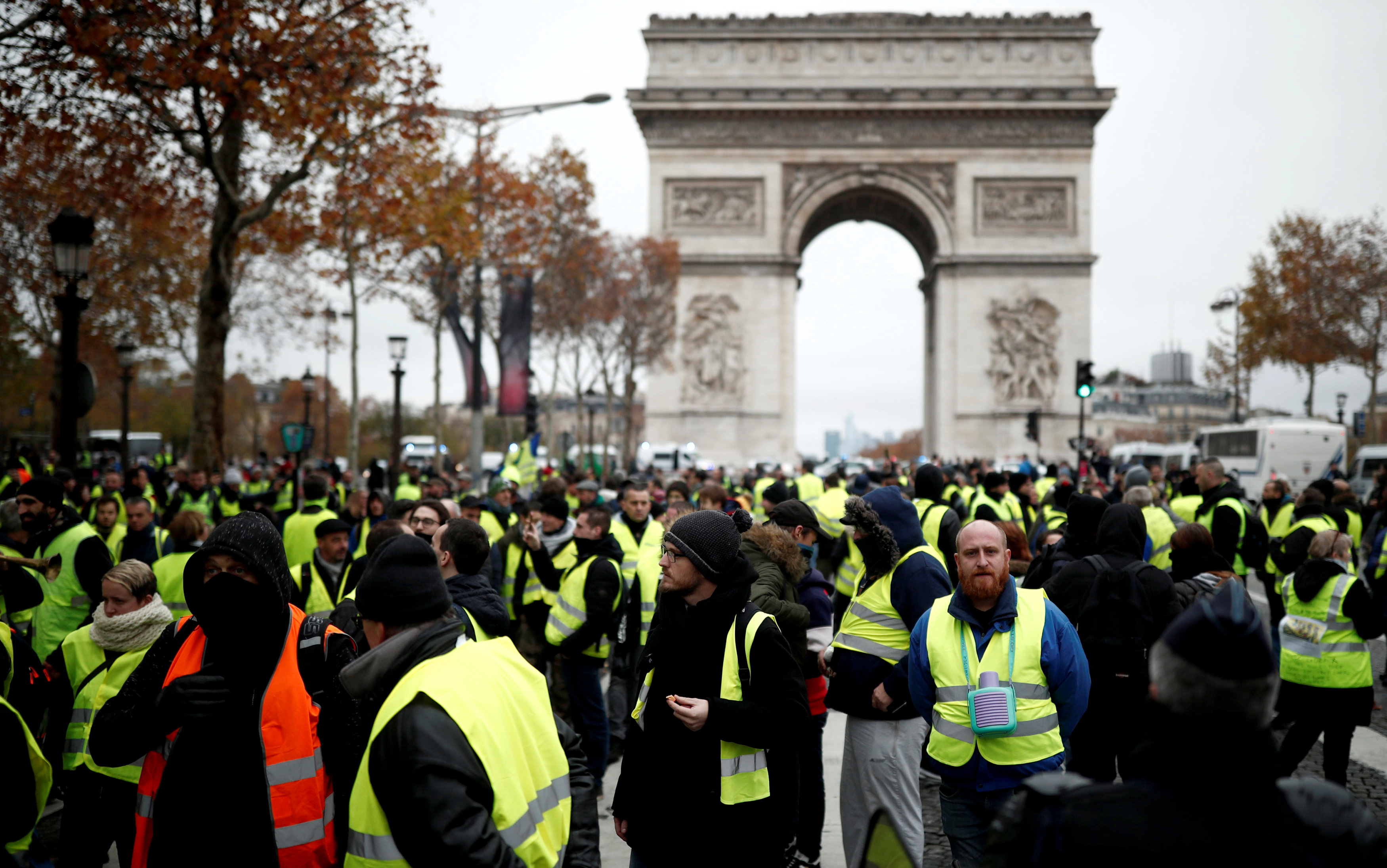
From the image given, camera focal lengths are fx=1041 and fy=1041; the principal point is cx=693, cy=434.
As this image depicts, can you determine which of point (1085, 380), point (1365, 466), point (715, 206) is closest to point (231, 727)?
point (1085, 380)

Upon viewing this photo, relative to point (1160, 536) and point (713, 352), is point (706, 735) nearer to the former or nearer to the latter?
point (1160, 536)

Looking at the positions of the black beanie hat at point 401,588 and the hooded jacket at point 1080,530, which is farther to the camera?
the hooded jacket at point 1080,530

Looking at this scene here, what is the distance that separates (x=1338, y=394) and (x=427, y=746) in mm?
42114

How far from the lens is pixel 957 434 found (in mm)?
35750

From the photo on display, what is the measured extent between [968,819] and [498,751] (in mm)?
2044

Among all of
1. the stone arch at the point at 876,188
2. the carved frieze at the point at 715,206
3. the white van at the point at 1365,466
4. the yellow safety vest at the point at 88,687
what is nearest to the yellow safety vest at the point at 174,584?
the yellow safety vest at the point at 88,687

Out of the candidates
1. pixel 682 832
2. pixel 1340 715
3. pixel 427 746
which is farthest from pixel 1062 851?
pixel 1340 715

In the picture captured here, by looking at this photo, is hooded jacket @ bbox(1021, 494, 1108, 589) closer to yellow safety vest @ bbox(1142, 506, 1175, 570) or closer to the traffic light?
yellow safety vest @ bbox(1142, 506, 1175, 570)

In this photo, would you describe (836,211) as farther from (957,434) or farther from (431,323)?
(431,323)

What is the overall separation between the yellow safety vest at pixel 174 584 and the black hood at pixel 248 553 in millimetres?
3143

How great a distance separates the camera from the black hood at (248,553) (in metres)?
2.83

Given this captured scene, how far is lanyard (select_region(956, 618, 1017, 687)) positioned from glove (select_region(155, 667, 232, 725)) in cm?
231

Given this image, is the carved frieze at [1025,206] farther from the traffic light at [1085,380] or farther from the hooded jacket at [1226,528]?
the hooded jacket at [1226,528]

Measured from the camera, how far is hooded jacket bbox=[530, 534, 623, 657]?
5930 mm
